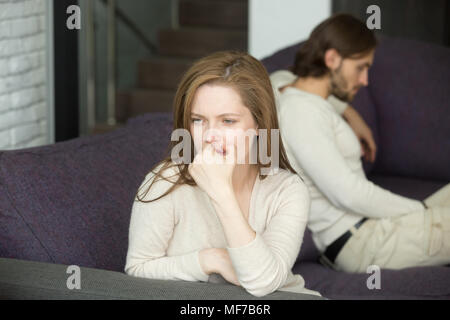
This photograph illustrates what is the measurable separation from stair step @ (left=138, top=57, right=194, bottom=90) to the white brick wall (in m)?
2.46

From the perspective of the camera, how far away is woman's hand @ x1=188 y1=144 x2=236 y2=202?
1.28 meters

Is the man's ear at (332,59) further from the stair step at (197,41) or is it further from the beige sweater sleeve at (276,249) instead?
the stair step at (197,41)

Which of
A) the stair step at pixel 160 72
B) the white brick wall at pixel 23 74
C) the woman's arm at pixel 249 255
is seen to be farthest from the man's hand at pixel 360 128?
the stair step at pixel 160 72

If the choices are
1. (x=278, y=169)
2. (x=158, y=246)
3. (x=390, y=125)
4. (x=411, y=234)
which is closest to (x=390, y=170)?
(x=390, y=125)

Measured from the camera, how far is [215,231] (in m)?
1.48

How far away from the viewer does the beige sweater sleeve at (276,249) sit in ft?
4.19

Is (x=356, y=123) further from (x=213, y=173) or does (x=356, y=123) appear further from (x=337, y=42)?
(x=213, y=173)

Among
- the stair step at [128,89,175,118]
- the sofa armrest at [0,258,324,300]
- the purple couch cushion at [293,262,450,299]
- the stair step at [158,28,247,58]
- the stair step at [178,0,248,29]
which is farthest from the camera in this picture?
the stair step at [178,0,248,29]

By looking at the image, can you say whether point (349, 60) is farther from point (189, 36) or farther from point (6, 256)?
point (189, 36)

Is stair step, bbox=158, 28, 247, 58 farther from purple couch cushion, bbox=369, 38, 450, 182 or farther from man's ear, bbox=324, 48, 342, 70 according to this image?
man's ear, bbox=324, 48, 342, 70

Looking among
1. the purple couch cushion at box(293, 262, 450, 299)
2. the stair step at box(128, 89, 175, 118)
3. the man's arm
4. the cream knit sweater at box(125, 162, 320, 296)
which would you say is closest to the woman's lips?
the cream knit sweater at box(125, 162, 320, 296)

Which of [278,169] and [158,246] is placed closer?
[158,246]

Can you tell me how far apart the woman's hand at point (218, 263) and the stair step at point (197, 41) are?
343 cm
